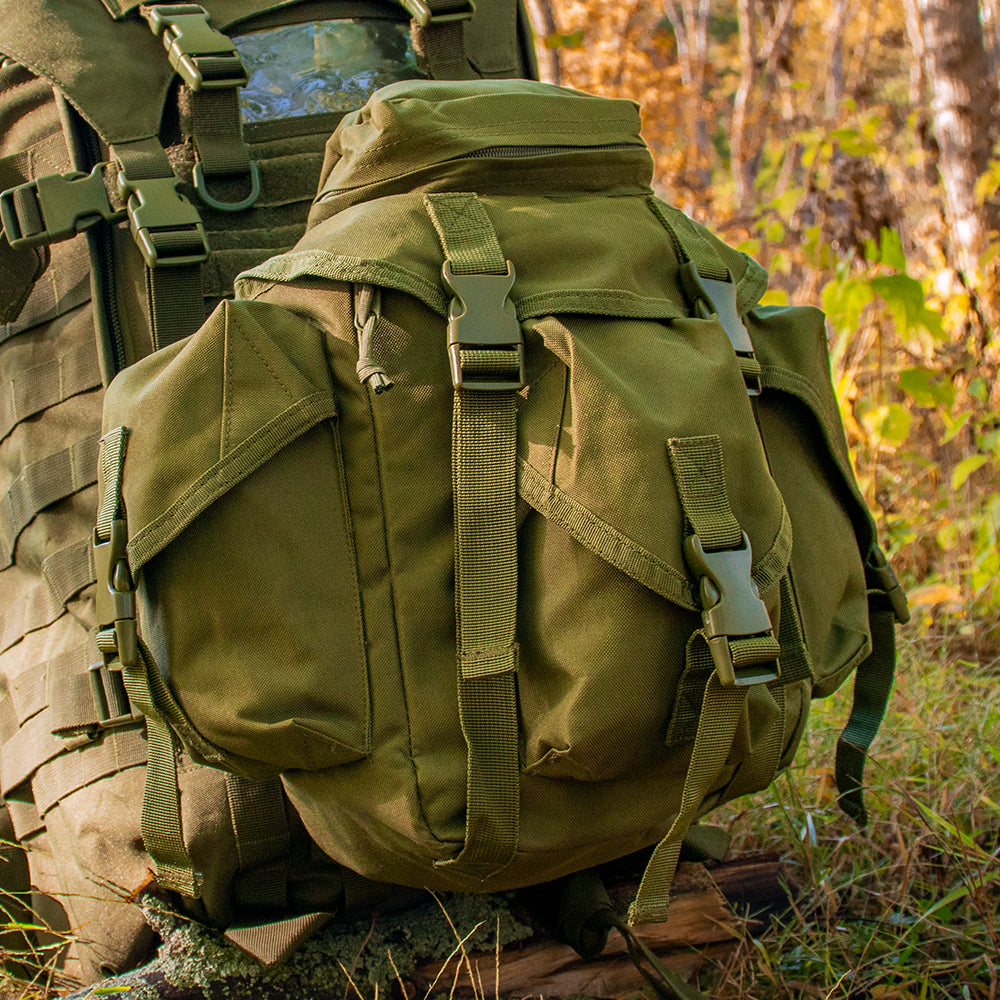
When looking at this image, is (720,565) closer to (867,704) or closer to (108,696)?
(867,704)

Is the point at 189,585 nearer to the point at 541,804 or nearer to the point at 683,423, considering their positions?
the point at 541,804

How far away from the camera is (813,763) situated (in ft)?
8.13

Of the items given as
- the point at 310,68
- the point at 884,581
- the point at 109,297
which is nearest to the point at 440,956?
the point at 884,581

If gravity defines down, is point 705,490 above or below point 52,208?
below

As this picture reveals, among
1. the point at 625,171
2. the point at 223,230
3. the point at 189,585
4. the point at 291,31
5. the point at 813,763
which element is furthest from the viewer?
the point at 813,763

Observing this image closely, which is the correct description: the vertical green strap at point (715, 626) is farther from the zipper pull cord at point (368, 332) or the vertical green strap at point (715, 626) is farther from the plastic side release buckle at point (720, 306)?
the zipper pull cord at point (368, 332)

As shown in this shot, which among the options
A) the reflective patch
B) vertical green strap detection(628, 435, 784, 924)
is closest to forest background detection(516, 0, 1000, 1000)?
vertical green strap detection(628, 435, 784, 924)

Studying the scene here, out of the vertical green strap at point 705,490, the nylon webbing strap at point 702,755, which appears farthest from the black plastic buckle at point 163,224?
the nylon webbing strap at point 702,755

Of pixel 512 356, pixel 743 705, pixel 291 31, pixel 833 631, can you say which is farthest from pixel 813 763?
pixel 291 31

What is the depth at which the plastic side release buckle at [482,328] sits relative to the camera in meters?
1.36

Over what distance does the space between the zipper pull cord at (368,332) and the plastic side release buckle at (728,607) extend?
17.5 inches

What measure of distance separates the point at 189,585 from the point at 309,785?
0.32m

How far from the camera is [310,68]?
6.55ft

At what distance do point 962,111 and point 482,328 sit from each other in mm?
3404
